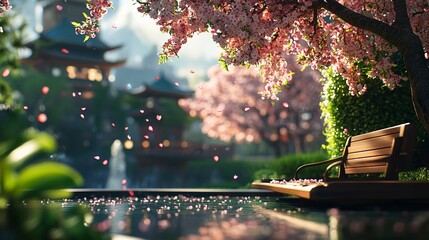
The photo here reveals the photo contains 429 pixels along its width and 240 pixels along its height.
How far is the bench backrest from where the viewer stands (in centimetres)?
686

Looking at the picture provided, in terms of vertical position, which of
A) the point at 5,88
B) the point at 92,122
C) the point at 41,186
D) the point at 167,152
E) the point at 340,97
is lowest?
the point at 41,186

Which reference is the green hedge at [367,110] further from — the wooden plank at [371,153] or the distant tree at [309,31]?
the wooden plank at [371,153]

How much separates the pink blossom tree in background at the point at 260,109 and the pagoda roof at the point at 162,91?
2001 mm

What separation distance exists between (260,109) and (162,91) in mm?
8127

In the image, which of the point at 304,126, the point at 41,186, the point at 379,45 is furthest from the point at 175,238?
the point at 304,126

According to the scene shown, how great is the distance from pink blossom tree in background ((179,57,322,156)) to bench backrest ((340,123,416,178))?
24.4 metres

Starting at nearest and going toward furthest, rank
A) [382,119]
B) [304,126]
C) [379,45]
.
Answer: [379,45]
[382,119]
[304,126]

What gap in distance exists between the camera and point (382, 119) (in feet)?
35.8

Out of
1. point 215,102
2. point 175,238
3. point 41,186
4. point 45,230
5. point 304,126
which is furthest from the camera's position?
point 215,102

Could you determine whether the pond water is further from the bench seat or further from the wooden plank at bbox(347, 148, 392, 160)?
the wooden plank at bbox(347, 148, 392, 160)

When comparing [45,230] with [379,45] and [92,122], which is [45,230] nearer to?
[379,45]

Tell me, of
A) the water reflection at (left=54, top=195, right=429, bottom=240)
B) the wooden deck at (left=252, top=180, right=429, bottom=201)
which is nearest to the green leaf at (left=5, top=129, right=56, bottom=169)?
the water reflection at (left=54, top=195, right=429, bottom=240)

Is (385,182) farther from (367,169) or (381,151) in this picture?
(367,169)

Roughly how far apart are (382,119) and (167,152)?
95.4 feet
